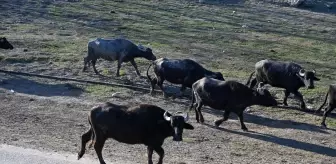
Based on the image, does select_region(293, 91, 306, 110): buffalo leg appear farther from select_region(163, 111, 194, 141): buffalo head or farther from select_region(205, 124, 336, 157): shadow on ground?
select_region(163, 111, 194, 141): buffalo head

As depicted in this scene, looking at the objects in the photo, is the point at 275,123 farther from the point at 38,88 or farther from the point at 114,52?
the point at 114,52

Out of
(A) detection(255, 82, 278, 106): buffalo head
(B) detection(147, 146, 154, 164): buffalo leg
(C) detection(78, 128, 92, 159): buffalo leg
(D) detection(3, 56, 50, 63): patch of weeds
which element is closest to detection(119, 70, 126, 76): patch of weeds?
(D) detection(3, 56, 50, 63): patch of weeds

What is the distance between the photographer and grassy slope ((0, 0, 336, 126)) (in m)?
26.0

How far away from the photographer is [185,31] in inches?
1323

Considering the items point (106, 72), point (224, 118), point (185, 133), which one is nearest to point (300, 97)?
point (224, 118)

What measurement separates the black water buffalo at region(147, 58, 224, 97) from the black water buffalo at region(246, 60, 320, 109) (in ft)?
4.80

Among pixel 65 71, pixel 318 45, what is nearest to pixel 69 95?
pixel 65 71

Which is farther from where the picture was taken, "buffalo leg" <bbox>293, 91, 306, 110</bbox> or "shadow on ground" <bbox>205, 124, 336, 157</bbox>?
"buffalo leg" <bbox>293, 91, 306, 110</bbox>

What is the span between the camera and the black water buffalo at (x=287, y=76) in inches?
755

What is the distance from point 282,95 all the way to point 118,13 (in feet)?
61.3

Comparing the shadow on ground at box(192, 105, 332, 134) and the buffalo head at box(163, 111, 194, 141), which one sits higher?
the buffalo head at box(163, 111, 194, 141)

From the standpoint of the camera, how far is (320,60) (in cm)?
2762

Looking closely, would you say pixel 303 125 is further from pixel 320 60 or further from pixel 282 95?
pixel 320 60

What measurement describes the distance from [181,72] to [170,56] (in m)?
6.69
